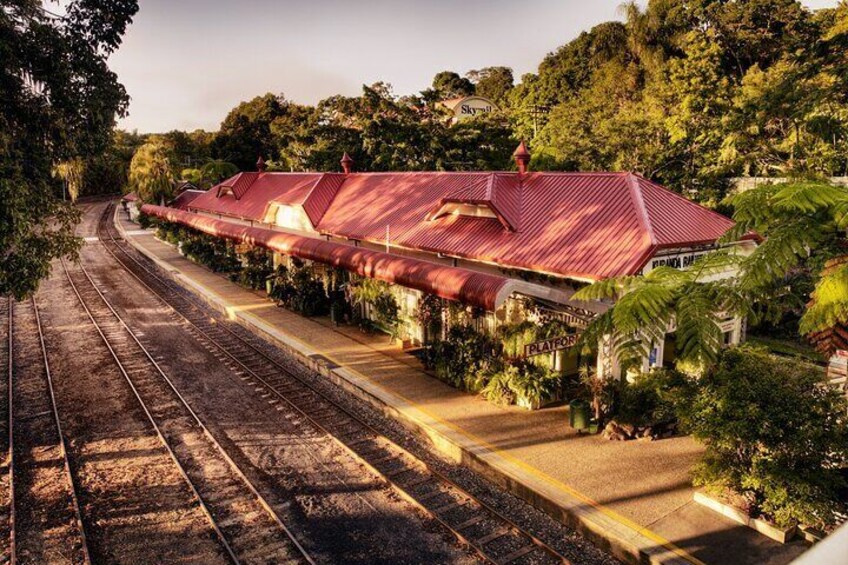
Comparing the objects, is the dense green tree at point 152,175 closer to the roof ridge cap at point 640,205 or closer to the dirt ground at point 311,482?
the dirt ground at point 311,482

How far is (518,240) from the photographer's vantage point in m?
16.2

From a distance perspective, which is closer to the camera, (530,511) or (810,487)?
(810,487)

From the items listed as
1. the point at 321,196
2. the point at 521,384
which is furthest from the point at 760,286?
the point at 321,196

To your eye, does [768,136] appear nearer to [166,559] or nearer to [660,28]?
[660,28]

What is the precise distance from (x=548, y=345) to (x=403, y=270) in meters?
4.95

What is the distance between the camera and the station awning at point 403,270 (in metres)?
14.1

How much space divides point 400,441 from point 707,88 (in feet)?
92.4

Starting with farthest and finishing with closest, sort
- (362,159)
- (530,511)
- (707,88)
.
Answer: (362,159)
(707,88)
(530,511)

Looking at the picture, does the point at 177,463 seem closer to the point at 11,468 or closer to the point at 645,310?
the point at 11,468

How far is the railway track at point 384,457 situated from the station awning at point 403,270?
3.69m

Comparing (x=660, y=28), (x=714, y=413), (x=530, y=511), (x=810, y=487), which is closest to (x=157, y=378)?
(x=530, y=511)

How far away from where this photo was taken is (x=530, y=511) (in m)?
10.4

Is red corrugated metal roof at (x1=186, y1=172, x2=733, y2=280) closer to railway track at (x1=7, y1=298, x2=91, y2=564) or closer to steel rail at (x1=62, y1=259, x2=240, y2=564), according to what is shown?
steel rail at (x1=62, y1=259, x2=240, y2=564)

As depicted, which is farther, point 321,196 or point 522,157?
point 321,196
